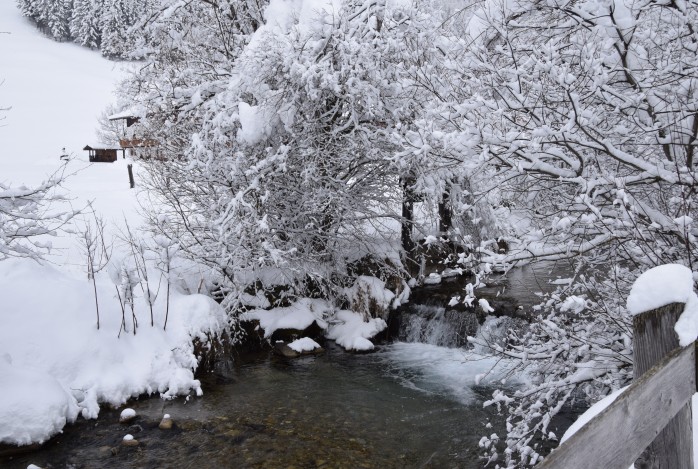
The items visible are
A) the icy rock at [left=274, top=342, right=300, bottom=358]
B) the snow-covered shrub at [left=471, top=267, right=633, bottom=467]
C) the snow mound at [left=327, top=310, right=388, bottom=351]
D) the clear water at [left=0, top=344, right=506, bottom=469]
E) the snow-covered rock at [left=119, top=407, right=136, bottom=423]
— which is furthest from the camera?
the snow mound at [left=327, top=310, right=388, bottom=351]

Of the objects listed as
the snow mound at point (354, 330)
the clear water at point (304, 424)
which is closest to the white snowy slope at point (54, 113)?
the clear water at point (304, 424)

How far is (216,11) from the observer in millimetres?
12906

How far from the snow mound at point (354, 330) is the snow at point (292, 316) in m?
0.30

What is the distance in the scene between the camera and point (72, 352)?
8664 mm

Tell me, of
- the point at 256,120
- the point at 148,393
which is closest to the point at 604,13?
the point at 256,120

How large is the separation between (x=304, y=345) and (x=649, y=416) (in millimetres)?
9693

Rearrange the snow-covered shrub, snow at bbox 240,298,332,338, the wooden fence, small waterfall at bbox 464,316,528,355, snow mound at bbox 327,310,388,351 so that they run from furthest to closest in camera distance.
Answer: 1. snow at bbox 240,298,332,338
2. snow mound at bbox 327,310,388,351
3. small waterfall at bbox 464,316,528,355
4. the snow-covered shrub
5. the wooden fence

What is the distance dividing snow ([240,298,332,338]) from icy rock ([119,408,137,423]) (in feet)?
12.0

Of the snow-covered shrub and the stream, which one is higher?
the snow-covered shrub

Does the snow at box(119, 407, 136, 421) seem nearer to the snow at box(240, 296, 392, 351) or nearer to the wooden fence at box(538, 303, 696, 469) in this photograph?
the snow at box(240, 296, 392, 351)

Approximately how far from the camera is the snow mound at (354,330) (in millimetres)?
11320

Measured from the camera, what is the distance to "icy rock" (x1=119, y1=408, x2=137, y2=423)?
7.95m

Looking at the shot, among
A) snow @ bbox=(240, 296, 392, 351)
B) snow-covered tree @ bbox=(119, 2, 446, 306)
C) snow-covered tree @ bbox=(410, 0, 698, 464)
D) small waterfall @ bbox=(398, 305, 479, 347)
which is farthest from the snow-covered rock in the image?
small waterfall @ bbox=(398, 305, 479, 347)

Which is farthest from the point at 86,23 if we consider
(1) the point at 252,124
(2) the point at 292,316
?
(2) the point at 292,316
